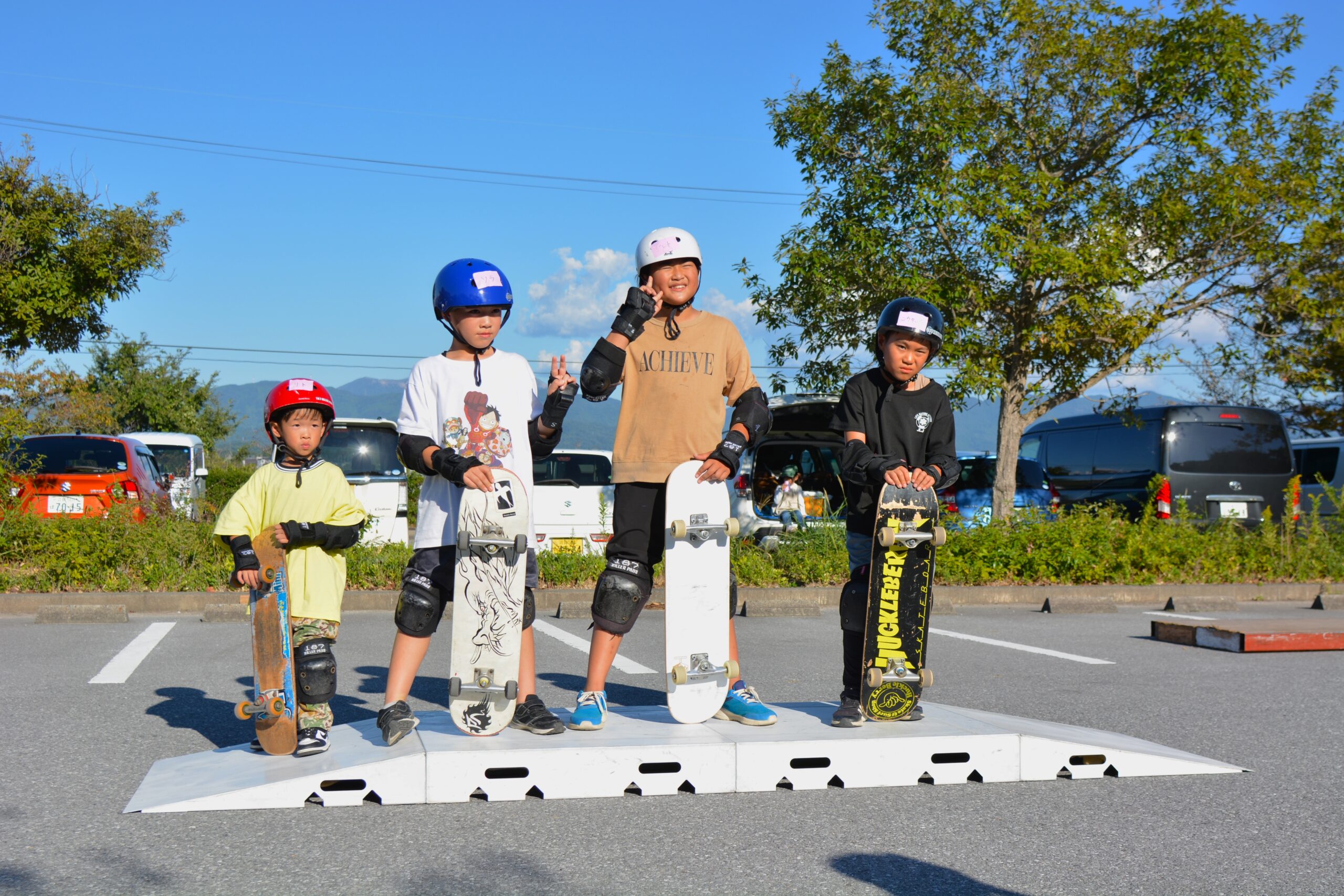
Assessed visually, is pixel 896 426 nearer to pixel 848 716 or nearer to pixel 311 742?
pixel 848 716

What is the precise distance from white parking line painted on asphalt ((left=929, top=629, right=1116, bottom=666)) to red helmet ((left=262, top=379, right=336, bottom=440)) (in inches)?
201

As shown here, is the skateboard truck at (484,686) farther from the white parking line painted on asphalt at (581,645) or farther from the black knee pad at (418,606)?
the white parking line painted on asphalt at (581,645)

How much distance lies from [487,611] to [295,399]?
1.13 metres

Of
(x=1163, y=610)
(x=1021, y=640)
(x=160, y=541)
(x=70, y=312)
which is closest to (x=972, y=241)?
(x=1163, y=610)

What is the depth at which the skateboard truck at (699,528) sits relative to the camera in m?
4.25

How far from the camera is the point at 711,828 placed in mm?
3480

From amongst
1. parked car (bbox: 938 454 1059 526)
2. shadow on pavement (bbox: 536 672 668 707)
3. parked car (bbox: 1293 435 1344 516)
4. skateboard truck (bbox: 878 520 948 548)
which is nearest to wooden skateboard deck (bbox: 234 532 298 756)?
shadow on pavement (bbox: 536 672 668 707)

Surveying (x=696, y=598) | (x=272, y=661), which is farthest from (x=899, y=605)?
(x=272, y=661)

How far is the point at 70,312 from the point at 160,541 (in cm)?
1177

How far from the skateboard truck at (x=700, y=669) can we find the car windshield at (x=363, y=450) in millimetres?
8152

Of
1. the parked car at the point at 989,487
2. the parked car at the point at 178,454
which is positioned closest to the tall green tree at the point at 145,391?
the parked car at the point at 178,454

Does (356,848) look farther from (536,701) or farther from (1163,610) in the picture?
(1163,610)

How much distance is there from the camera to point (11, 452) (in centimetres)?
1122

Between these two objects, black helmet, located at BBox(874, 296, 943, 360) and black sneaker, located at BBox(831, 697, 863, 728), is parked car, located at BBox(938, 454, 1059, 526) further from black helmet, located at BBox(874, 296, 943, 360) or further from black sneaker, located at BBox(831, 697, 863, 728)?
black sneaker, located at BBox(831, 697, 863, 728)
